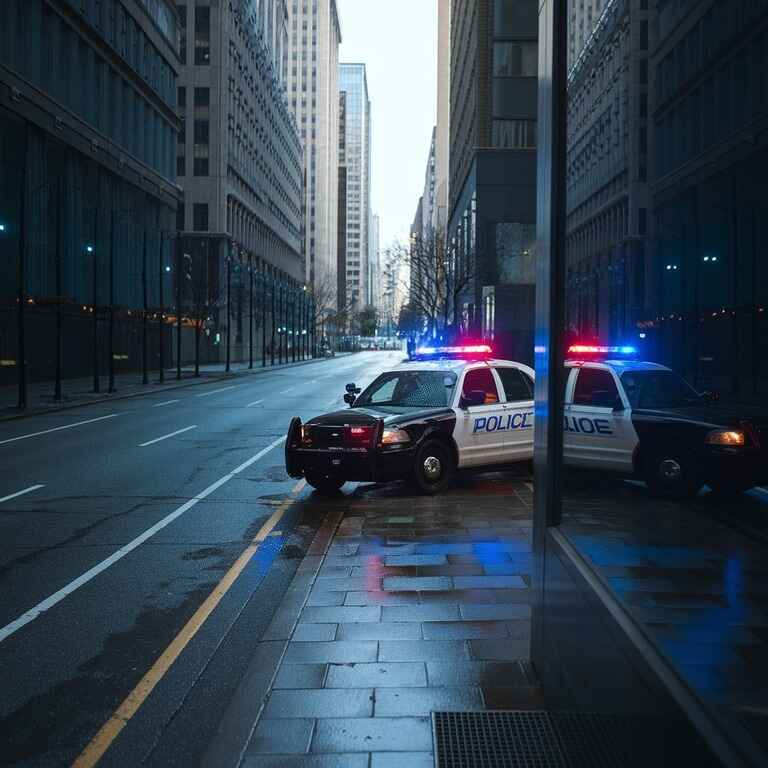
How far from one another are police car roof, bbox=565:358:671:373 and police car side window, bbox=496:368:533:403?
8.59 meters

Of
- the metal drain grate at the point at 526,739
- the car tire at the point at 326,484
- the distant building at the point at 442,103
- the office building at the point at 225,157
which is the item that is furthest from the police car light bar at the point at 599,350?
the distant building at the point at 442,103

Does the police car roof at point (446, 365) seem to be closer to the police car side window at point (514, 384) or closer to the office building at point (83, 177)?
the police car side window at point (514, 384)

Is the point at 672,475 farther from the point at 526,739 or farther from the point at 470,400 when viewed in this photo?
the point at 470,400

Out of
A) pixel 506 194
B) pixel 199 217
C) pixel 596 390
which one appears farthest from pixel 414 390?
pixel 199 217

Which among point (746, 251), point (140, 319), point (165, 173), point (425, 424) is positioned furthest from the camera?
point (165, 173)

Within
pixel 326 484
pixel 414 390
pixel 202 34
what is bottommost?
pixel 326 484

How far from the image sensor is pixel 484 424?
13.0 meters

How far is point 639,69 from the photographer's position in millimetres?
3367

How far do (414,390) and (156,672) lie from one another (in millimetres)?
8333

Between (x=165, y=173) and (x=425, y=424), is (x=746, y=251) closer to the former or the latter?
(x=425, y=424)

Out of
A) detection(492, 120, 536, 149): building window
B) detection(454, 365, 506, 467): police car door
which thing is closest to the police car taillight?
detection(454, 365, 506, 467): police car door

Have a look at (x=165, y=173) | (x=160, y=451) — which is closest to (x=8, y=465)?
(x=160, y=451)

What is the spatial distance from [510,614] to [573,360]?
2.74 meters

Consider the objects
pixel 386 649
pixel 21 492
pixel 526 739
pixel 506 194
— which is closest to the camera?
pixel 526 739
